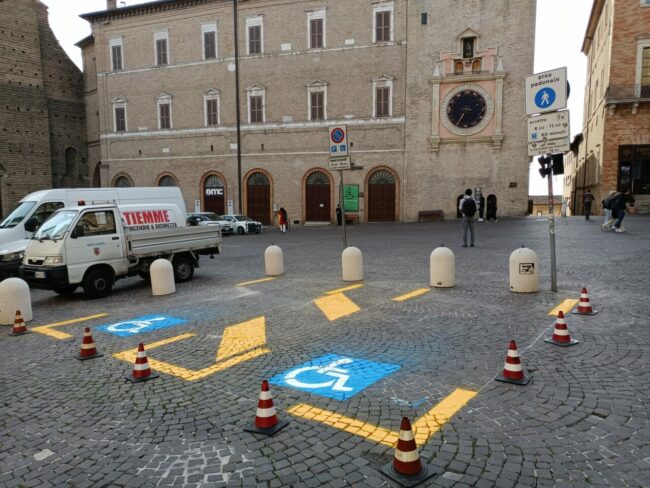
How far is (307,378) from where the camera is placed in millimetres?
5074

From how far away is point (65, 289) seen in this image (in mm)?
10516

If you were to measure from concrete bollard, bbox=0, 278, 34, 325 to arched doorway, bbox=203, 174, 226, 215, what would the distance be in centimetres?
2821

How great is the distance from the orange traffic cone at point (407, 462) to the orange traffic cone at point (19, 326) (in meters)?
6.90

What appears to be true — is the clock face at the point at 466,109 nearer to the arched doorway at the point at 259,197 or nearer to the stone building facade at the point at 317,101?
the stone building facade at the point at 317,101

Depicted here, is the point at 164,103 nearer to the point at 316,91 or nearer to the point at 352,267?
→ the point at 316,91

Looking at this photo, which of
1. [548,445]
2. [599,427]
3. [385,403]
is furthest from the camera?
[385,403]

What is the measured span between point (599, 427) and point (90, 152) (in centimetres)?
4599

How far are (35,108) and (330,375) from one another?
139ft

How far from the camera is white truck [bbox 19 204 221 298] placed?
966cm

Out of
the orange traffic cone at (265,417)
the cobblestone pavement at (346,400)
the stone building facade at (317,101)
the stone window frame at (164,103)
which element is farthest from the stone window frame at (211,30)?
the orange traffic cone at (265,417)

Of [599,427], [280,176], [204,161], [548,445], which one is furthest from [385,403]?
[204,161]

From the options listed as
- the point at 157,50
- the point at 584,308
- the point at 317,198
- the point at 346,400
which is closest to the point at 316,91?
the point at 317,198

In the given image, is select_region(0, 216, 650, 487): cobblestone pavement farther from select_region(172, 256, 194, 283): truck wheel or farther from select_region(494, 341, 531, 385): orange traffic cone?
select_region(172, 256, 194, 283): truck wheel

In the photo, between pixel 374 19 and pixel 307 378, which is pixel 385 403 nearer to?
pixel 307 378
